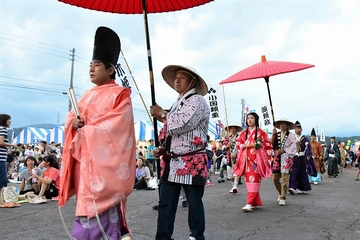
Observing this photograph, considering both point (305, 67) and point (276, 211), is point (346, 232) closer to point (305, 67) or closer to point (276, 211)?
point (276, 211)

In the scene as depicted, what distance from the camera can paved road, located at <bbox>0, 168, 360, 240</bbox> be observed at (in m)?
4.76

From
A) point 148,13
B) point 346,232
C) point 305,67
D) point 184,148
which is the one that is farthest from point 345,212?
point 148,13

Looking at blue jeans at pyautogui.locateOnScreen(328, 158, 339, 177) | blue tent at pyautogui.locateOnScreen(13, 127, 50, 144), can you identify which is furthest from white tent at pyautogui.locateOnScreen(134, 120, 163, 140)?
blue jeans at pyautogui.locateOnScreen(328, 158, 339, 177)

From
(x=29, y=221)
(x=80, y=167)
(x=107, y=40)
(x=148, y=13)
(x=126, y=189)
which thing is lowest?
(x=29, y=221)

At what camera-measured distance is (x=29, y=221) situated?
5.86m

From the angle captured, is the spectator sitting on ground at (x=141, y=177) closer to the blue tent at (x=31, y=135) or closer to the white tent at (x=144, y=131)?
the white tent at (x=144, y=131)

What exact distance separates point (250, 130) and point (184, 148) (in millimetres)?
3685

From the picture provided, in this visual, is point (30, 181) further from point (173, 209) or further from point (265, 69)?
point (173, 209)

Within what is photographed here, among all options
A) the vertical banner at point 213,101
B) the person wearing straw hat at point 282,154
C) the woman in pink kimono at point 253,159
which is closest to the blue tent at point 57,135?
the vertical banner at point 213,101

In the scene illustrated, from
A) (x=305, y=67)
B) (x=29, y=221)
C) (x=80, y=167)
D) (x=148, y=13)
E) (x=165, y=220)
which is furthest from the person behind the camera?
(x=305, y=67)

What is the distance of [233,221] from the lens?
5691 mm

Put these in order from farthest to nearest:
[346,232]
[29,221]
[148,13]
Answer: [29,221] < [346,232] < [148,13]

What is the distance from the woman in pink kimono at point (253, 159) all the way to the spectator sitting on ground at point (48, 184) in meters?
4.41

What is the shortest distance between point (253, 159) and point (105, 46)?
174 inches
